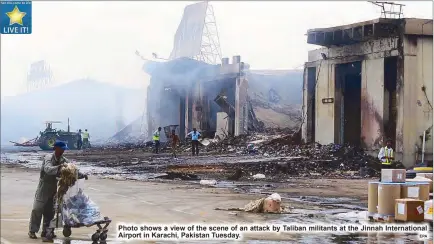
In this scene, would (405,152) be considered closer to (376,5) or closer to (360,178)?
(360,178)

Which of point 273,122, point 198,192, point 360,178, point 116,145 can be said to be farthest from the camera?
point 273,122

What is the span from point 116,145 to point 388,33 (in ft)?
46.6

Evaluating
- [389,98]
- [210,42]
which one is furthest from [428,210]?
[210,42]

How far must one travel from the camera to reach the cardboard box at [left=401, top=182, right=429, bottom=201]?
928 cm

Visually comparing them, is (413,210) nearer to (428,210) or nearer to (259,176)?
(428,210)

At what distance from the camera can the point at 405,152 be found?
67.1ft

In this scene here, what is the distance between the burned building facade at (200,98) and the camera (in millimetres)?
28656

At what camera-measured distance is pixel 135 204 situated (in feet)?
35.8

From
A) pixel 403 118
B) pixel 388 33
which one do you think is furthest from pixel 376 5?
pixel 403 118

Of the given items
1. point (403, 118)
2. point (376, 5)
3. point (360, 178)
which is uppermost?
point (376, 5)

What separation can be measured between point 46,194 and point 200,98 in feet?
72.8

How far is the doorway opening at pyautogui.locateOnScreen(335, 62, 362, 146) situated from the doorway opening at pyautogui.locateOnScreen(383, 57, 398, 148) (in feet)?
7.23

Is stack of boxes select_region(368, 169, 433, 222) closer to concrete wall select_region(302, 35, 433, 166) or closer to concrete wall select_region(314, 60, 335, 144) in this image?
concrete wall select_region(302, 35, 433, 166)

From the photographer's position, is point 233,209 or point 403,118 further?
point 403,118
